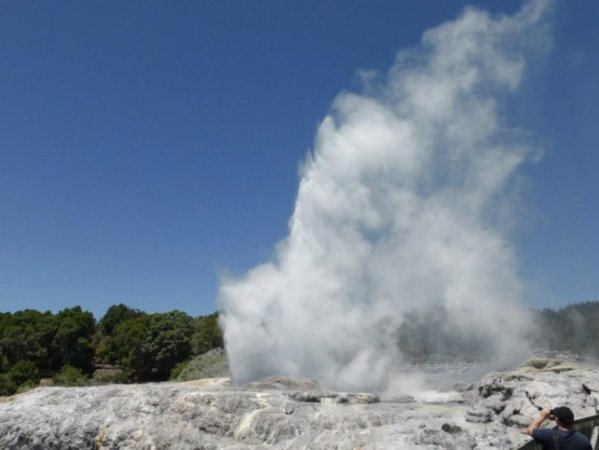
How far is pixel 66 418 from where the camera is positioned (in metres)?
16.1

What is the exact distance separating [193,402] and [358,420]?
180 inches

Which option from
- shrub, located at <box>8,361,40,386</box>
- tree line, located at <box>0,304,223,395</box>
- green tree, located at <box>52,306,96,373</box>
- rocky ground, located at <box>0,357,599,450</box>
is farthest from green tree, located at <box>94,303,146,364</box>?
rocky ground, located at <box>0,357,599,450</box>

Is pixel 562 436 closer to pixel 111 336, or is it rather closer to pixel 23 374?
pixel 23 374

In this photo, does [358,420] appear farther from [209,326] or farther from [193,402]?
[209,326]

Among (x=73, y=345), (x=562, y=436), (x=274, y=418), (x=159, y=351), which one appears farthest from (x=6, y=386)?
(x=562, y=436)

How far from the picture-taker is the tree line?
57.9m

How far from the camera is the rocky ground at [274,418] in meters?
13.1

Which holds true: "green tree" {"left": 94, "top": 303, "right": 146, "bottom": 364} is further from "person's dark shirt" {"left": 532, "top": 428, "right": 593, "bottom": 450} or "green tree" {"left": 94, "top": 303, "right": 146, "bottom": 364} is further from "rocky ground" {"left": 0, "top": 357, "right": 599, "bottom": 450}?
"person's dark shirt" {"left": 532, "top": 428, "right": 593, "bottom": 450}

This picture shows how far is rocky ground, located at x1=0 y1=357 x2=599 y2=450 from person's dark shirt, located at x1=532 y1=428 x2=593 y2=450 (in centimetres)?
685

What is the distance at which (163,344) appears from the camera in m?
58.1

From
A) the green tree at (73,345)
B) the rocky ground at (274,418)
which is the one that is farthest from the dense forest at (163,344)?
the rocky ground at (274,418)

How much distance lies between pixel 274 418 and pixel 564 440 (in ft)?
33.2

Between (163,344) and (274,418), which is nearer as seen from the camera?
(274,418)

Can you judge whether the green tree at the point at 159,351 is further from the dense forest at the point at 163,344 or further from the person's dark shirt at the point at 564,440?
the person's dark shirt at the point at 564,440
